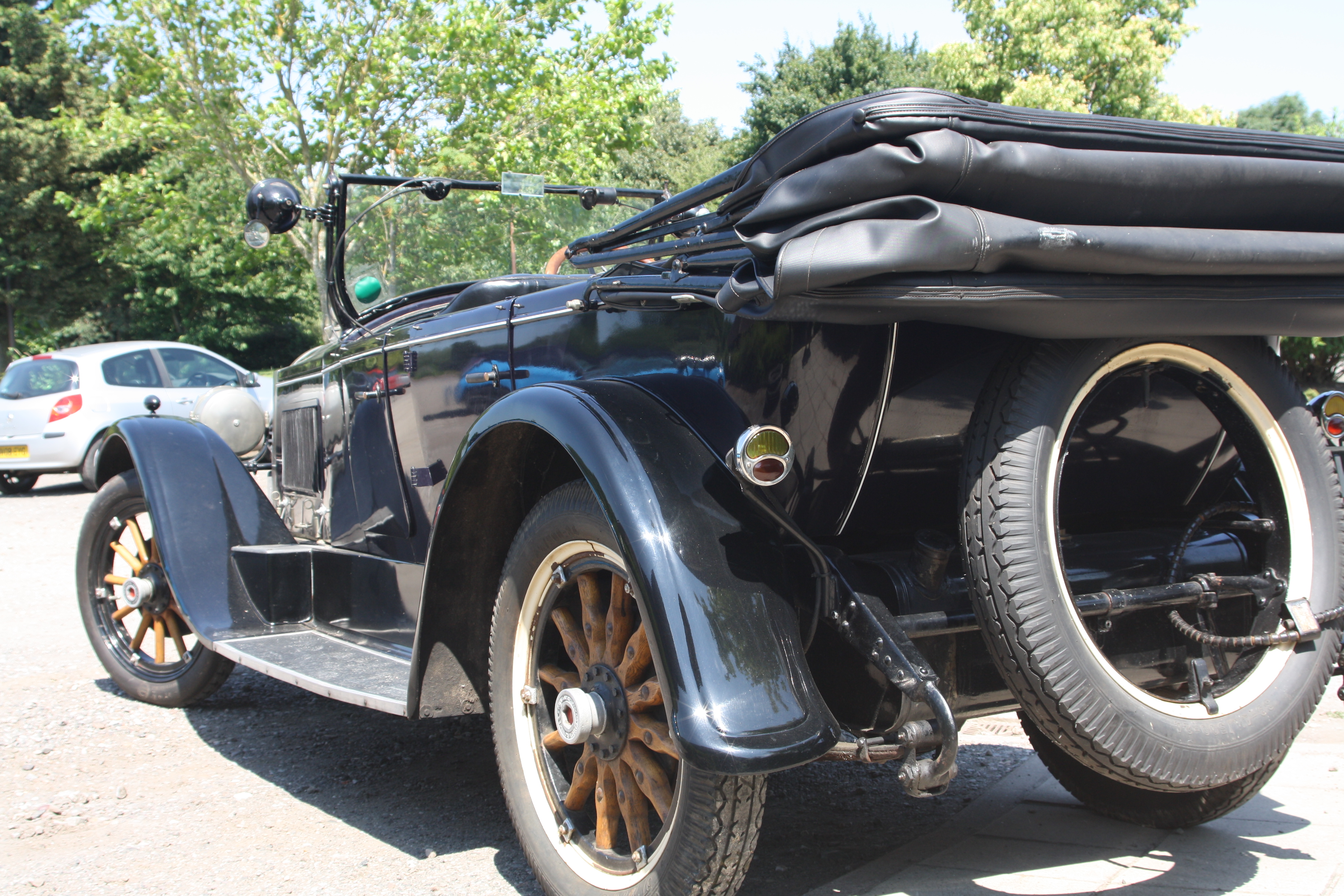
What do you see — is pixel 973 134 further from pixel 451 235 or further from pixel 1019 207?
pixel 451 235

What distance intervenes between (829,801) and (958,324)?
66.0 inches

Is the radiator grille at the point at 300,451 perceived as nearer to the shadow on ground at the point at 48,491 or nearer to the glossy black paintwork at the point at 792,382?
the glossy black paintwork at the point at 792,382

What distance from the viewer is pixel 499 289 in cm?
319

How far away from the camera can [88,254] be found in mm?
26281

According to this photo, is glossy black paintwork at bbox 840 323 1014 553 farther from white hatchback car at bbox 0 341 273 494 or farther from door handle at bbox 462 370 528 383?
white hatchback car at bbox 0 341 273 494

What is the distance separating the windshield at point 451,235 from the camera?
420 cm

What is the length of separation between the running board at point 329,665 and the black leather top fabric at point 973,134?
1559 millimetres

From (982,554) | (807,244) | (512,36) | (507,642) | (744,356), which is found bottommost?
(507,642)

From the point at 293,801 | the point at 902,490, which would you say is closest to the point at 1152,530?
the point at 902,490

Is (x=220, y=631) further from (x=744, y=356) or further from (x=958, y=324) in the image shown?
(x=958, y=324)

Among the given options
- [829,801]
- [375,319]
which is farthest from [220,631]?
[829,801]

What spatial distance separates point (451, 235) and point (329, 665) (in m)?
2.11

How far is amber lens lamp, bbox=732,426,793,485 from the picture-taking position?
1.79 meters

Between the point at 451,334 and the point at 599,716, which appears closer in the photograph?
the point at 599,716
